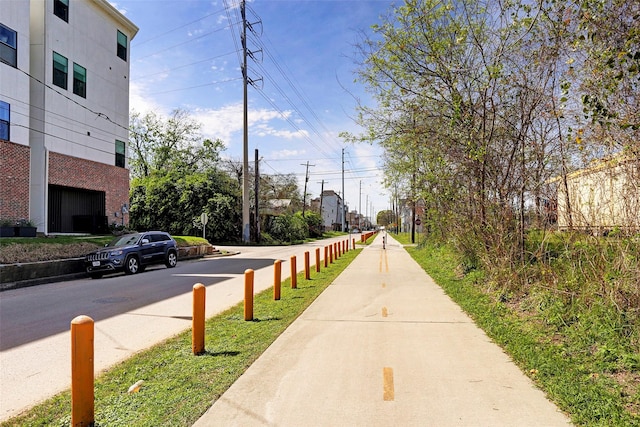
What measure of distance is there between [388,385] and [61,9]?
26718mm

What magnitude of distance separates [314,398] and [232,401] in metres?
0.79

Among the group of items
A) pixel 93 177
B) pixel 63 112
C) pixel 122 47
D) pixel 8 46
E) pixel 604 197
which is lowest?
pixel 604 197

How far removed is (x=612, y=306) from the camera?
17.7ft

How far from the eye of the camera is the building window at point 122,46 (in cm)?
2786

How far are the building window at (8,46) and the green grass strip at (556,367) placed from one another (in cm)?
2194

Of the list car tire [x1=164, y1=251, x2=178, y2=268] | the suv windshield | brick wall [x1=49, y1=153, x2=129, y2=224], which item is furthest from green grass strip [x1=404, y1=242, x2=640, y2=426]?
brick wall [x1=49, y1=153, x2=129, y2=224]

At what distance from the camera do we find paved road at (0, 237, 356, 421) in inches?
199

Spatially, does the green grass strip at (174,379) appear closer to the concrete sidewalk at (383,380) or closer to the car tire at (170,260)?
the concrete sidewalk at (383,380)

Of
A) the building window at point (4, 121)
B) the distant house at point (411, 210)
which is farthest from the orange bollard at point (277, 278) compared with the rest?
the building window at point (4, 121)

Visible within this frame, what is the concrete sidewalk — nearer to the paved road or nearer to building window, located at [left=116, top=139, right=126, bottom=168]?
the paved road

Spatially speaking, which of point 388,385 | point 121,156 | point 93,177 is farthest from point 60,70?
point 388,385

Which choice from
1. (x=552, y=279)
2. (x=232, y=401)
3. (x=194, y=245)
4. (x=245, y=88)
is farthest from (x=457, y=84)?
(x=245, y=88)

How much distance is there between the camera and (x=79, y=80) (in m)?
24.1

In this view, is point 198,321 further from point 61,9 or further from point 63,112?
point 61,9
